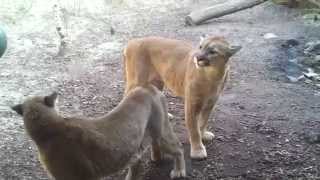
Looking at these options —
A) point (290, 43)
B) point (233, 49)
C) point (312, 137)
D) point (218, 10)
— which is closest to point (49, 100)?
point (233, 49)

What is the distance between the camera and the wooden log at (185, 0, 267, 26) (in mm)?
9414

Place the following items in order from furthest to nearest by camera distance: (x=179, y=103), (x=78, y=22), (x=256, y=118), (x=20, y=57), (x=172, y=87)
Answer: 1. (x=78, y=22)
2. (x=20, y=57)
3. (x=179, y=103)
4. (x=256, y=118)
5. (x=172, y=87)

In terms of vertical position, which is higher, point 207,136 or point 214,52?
point 214,52

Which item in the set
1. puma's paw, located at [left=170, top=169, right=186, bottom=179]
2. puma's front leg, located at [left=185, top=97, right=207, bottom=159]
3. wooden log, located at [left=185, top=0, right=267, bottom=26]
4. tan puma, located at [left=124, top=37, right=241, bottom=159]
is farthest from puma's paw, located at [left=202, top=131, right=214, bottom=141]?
wooden log, located at [left=185, top=0, right=267, bottom=26]

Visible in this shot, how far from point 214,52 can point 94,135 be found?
1.41 metres

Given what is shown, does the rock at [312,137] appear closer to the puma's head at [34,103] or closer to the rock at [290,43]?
the puma's head at [34,103]

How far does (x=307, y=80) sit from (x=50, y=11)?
456 cm

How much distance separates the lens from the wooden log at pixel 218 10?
9414mm

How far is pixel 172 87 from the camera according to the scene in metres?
5.53

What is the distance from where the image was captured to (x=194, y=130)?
5160mm

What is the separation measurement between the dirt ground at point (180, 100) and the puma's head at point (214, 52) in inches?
33.6

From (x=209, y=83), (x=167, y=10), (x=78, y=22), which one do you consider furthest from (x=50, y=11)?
(x=209, y=83)

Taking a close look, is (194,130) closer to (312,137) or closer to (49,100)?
(312,137)

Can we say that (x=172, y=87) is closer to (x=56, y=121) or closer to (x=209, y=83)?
(x=209, y=83)
